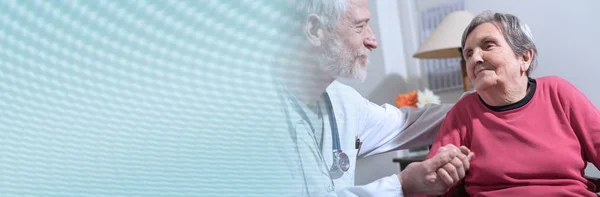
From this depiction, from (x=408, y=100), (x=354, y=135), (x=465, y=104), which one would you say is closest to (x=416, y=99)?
(x=408, y=100)

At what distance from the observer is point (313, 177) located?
1.23 feet

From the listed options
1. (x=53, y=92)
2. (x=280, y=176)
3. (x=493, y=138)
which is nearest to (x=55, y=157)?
(x=53, y=92)

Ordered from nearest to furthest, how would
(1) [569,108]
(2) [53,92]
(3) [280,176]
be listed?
(2) [53,92], (3) [280,176], (1) [569,108]

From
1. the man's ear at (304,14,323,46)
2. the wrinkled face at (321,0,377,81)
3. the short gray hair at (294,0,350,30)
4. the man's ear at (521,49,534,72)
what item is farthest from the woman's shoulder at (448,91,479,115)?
the man's ear at (304,14,323,46)

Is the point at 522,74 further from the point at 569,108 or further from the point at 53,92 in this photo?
the point at 53,92

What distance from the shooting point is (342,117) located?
745mm

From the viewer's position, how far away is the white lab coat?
38 centimetres

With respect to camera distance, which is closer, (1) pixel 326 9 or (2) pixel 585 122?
(1) pixel 326 9

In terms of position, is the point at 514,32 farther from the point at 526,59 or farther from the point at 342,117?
the point at 342,117

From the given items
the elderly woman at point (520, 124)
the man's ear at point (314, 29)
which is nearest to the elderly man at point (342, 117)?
the man's ear at point (314, 29)

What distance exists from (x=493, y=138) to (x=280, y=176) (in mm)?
710

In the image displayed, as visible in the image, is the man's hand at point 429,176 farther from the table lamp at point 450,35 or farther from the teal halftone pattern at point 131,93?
the table lamp at point 450,35

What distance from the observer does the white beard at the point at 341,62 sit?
47cm

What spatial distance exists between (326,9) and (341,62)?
88mm
